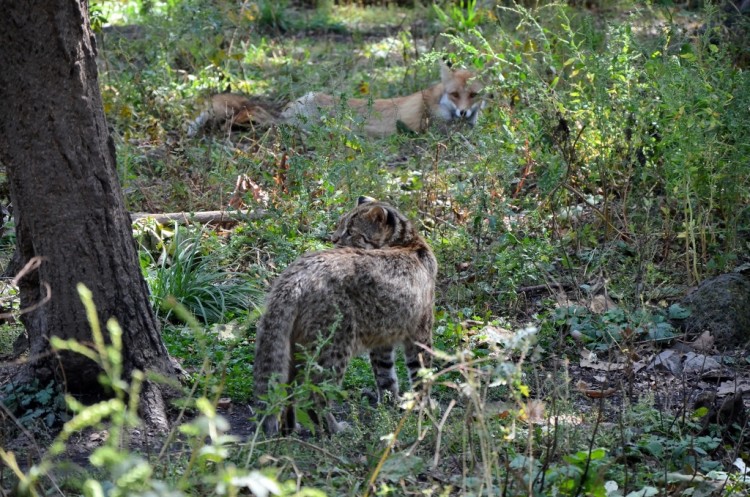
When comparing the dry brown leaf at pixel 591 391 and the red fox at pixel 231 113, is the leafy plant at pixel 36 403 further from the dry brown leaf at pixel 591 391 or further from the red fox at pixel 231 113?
the red fox at pixel 231 113

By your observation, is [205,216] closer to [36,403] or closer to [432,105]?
[36,403]

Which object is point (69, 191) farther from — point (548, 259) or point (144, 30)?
point (144, 30)

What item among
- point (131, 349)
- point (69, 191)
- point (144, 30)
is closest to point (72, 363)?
point (131, 349)

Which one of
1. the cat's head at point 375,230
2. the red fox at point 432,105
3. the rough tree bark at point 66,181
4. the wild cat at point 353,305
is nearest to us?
the rough tree bark at point 66,181

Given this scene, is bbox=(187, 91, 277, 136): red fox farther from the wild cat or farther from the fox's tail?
the fox's tail

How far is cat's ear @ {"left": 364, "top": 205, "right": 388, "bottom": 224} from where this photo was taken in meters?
6.71

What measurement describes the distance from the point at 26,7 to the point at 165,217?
3.79 m

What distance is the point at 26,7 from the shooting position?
17.0ft

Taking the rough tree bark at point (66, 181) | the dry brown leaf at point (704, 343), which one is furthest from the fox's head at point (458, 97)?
the rough tree bark at point (66, 181)

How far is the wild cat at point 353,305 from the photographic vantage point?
17.9ft

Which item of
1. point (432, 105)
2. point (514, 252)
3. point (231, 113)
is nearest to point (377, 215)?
point (514, 252)

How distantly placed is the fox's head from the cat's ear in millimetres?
6615

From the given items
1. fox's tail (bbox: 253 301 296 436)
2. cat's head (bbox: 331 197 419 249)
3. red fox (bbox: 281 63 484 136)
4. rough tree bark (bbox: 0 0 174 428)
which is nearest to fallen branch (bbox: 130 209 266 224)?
cat's head (bbox: 331 197 419 249)

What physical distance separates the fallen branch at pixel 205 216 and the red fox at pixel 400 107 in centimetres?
262
